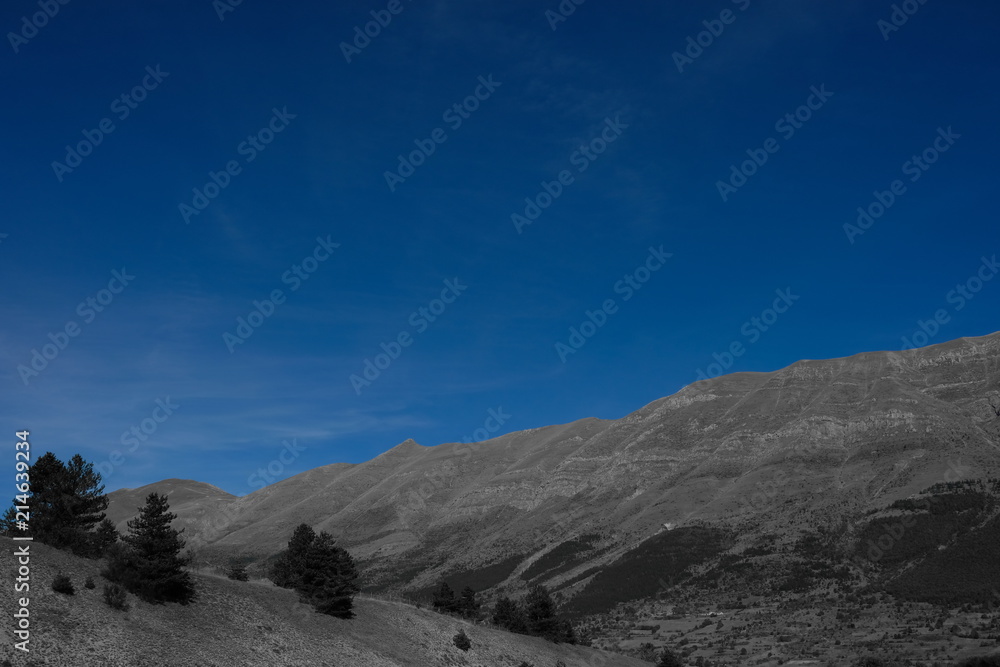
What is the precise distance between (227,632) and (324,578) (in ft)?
28.4

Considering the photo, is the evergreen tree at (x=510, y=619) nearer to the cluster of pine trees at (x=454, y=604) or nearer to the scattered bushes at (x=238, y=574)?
the cluster of pine trees at (x=454, y=604)

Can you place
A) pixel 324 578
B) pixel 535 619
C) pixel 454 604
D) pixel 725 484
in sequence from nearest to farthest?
1. pixel 324 578
2. pixel 535 619
3. pixel 454 604
4. pixel 725 484

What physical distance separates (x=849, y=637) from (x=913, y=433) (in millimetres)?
90283

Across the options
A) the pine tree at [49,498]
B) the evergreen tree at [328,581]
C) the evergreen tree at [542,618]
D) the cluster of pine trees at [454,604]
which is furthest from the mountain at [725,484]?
the pine tree at [49,498]

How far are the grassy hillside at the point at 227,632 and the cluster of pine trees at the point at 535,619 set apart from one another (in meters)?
4.51

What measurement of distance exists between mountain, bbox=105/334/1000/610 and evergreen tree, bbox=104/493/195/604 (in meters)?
88.6

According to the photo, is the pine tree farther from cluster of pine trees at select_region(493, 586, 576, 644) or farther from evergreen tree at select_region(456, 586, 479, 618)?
cluster of pine trees at select_region(493, 586, 576, 644)

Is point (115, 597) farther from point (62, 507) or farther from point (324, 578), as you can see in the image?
point (324, 578)

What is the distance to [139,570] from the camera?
27672mm

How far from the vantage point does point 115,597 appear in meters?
25.8

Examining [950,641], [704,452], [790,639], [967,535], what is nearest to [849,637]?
[790,639]

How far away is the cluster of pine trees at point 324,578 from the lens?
119ft

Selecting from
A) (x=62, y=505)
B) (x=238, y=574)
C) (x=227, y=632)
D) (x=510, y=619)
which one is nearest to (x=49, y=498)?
(x=62, y=505)

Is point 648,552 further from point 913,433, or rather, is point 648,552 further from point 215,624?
point 215,624
